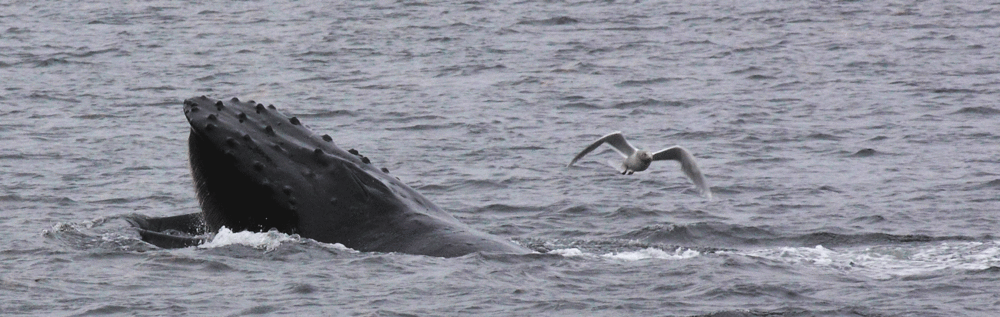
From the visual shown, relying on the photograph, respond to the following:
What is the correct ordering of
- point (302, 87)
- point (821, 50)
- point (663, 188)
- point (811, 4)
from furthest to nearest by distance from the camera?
point (811, 4)
point (821, 50)
point (302, 87)
point (663, 188)

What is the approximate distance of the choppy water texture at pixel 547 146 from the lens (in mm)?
11289

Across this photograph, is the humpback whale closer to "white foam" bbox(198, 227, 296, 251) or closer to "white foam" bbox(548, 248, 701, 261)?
"white foam" bbox(198, 227, 296, 251)

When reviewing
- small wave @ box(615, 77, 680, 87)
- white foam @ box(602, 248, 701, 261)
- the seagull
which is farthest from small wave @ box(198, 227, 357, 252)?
small wave @ box(615, 77, 680, 87)

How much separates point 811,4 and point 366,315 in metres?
30.0

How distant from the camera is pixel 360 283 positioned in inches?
444

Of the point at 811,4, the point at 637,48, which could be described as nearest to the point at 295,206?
the point at 637,48

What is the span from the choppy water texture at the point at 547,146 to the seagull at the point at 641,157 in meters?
0.65

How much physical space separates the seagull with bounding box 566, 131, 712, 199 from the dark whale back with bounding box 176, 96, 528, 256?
2806 millimetres

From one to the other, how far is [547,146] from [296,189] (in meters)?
10.9

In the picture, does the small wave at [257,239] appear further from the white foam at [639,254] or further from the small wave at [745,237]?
the small wave at [745,237]

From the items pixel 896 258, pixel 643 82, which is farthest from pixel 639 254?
pixel 643 82

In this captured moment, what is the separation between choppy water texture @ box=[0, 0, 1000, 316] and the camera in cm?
1129

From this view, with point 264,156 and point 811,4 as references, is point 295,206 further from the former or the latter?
point 811,4

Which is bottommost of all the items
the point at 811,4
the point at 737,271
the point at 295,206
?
the point at 811,4
